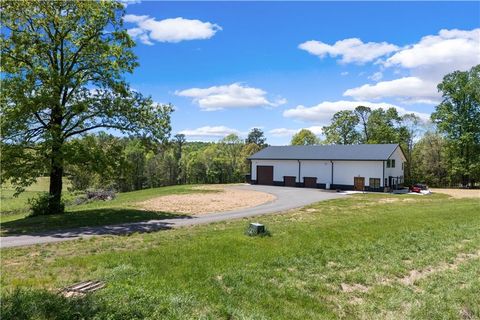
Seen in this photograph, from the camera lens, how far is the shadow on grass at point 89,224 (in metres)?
14.6

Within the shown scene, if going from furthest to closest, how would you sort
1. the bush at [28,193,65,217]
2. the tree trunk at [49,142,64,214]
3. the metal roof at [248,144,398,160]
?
1. the metal roof at [248,144,398,160]
2. the bush at [28,193,65,217]
3. the tree trunk at [49,142,64,214]

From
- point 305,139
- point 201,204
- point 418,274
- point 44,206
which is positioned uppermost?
point 305,139

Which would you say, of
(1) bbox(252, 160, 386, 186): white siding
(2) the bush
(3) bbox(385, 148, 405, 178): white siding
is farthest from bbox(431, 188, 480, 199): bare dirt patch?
(2) the bush

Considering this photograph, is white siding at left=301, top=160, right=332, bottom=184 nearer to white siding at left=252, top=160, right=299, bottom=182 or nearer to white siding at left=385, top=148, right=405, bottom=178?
white siding at left=252, top=160, right=299, bottom=182

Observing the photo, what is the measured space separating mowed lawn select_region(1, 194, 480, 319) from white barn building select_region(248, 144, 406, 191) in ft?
93.9

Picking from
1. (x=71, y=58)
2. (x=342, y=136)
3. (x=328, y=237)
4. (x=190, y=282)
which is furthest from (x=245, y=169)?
(x=190, y=282)

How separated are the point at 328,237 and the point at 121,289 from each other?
7.47 m

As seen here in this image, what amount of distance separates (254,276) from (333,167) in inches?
1474

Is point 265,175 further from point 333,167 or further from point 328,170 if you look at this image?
point 333,167

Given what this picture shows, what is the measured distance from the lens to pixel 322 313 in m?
6.57

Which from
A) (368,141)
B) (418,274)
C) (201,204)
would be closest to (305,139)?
(368,141)

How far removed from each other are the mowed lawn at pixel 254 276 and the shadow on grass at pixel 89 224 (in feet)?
7.27

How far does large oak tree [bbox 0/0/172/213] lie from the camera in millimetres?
16812

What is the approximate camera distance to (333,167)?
144 feet
